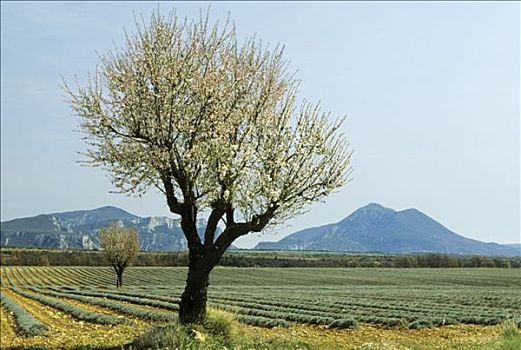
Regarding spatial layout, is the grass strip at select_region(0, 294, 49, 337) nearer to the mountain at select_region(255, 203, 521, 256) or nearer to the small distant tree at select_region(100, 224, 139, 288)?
the mountain at select_region(255, 203, 521, 256)

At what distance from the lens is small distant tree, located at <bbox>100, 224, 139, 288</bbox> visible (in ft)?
209

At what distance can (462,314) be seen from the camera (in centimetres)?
2325

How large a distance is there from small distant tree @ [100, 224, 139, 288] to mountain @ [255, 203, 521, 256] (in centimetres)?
1316

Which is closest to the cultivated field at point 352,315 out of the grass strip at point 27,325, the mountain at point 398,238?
the grass strip at point 27,325

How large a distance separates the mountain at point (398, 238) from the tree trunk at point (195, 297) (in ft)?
44.3

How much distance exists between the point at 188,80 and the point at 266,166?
3298mm

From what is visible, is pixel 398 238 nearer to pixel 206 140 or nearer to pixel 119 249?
pixel 119 249

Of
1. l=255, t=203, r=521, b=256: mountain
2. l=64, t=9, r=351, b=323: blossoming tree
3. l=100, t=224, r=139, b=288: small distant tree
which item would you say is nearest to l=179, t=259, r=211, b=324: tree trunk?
l=64, t=9, r=351, b=323: blossoming tree

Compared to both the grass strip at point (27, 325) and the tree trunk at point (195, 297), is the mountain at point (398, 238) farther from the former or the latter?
the tree trunk at point (195, 297)

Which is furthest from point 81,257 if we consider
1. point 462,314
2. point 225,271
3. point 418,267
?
point 462,314

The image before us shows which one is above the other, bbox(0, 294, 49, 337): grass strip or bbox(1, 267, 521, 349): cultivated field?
bbox(1, 267, 521, 349): cultivated field

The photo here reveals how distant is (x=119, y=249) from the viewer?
63.7 metres

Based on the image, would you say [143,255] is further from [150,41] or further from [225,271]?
[150,41]

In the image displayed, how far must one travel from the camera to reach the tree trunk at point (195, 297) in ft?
58.3
